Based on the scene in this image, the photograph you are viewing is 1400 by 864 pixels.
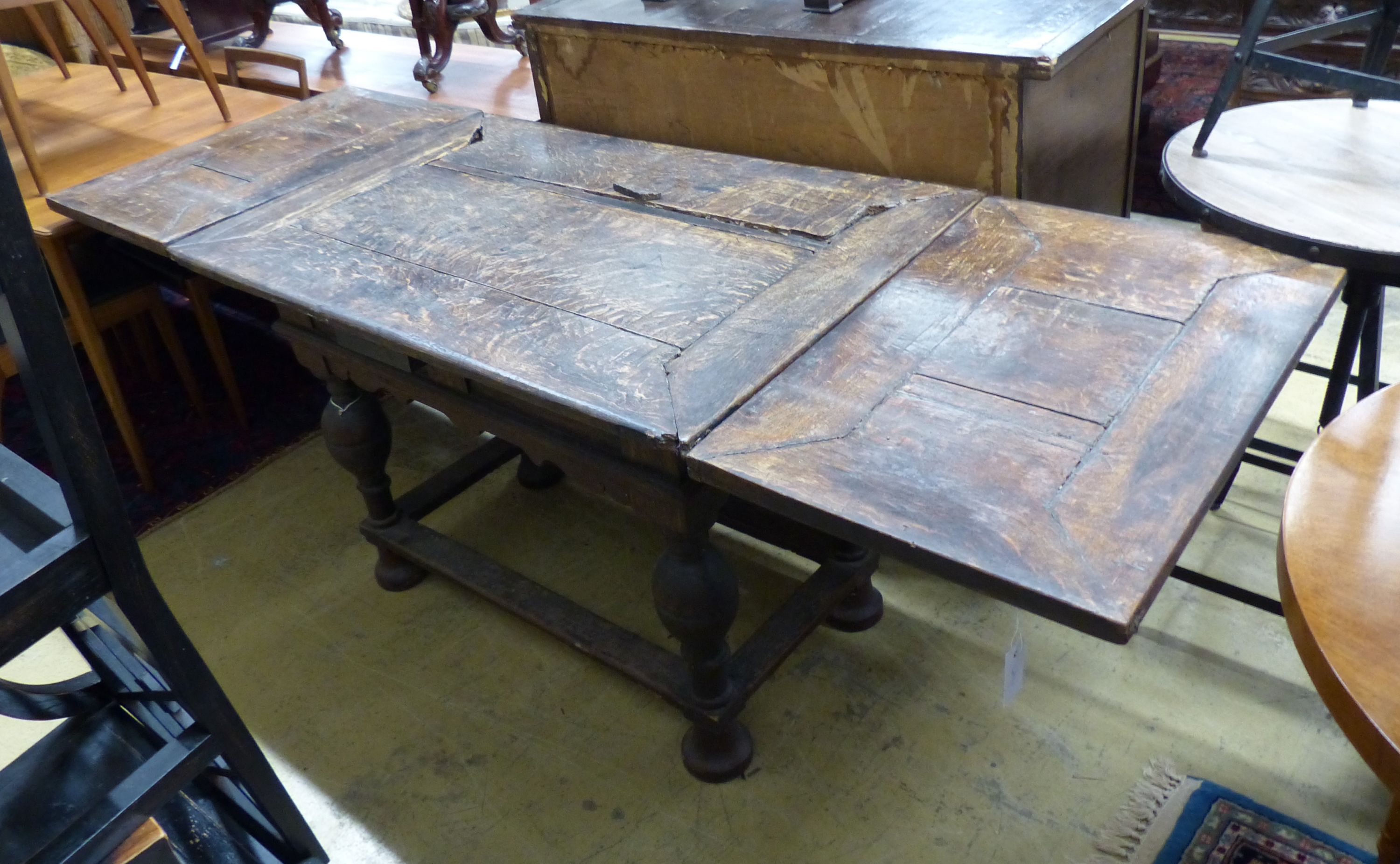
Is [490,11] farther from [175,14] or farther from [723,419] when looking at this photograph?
[723,419]

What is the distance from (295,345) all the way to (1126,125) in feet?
5.45

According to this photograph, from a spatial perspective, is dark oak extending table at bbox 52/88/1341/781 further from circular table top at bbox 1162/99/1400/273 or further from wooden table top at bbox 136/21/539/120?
wooden table top at bbox 136/21/539/120

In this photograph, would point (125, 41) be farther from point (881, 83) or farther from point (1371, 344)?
point (1371, 344)

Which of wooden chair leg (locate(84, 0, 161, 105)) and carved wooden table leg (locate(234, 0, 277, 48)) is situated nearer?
wooden chair leg (locate(84, 0, 161, 105))

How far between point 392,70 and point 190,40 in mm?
757

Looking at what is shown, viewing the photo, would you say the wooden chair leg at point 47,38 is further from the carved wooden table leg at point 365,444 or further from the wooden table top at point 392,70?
the carved wooden table leg at point 365,444

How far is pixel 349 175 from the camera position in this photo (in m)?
1.99

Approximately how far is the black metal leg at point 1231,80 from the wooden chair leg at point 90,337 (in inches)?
90.4

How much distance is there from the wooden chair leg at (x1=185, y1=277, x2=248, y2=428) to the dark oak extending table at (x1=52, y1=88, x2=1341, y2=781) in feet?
1.52

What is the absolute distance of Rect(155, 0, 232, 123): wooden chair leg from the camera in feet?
8.85

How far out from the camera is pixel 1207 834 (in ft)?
5.04

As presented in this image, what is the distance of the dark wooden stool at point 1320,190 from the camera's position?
1.42 metres

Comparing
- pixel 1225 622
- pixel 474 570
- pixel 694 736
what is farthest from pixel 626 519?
pixel 1225 622

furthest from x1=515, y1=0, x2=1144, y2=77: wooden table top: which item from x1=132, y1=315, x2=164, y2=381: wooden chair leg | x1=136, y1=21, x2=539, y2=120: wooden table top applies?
x1=132, y1=315, x2=164, y2=381: wooden chair leg
